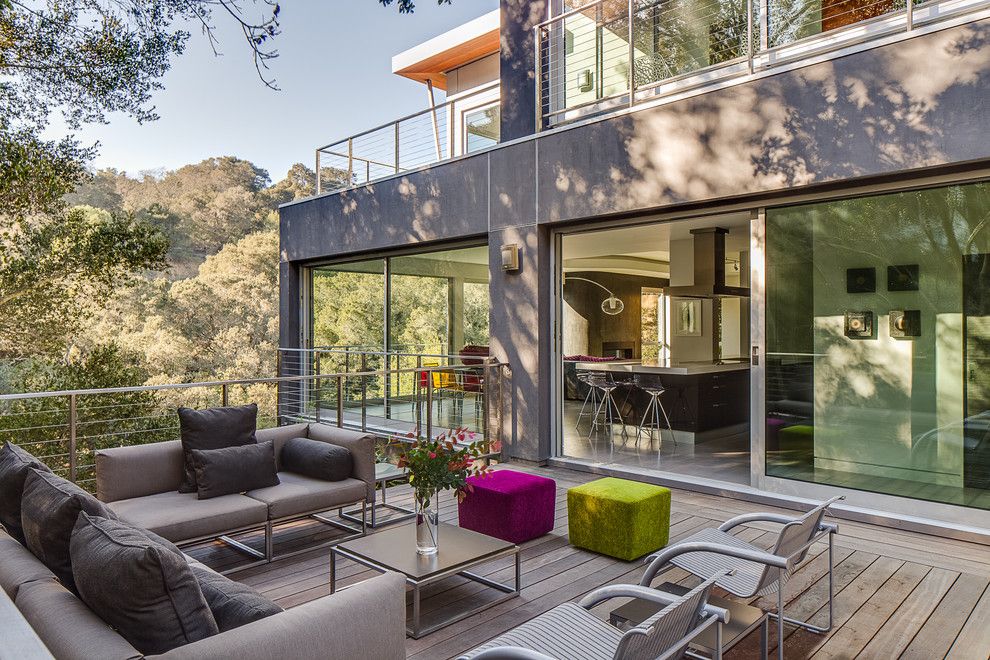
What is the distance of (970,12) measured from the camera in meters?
3.89

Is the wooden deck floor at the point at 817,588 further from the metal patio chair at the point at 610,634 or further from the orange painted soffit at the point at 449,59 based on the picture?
the orange painted soffit at the point at 449,59

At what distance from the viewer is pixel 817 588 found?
3.32 meters

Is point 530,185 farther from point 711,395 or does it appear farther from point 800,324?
point 711,395

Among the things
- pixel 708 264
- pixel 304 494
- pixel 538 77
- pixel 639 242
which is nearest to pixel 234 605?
pixel 304 494

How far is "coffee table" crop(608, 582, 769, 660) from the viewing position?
247 cm

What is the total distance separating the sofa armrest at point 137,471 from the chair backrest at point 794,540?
3.20m

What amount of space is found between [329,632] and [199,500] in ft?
7.41

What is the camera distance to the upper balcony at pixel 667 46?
4.49m

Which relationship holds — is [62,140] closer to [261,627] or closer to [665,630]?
[261,627]

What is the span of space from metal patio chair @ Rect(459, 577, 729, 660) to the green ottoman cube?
1.65 m

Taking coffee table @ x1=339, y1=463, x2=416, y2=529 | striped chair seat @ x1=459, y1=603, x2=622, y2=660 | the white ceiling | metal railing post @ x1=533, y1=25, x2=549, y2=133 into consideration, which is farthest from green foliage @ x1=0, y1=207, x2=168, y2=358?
striped chair seat @ x1=459, y1=603, x2=622, y2=660

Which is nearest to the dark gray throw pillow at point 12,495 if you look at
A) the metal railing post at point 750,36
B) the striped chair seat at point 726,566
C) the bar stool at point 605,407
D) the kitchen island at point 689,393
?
the striped chair seat at point 726,566

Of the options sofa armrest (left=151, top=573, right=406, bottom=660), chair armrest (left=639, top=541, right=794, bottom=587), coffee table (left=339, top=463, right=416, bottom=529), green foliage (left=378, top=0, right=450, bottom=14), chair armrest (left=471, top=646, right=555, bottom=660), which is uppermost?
green foliage (left=378, top=0, right=450, bottom=14)

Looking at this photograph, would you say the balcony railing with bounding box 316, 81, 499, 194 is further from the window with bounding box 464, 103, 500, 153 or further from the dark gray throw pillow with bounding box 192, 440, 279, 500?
the dark gray throw pillow with bounding box 192, 440, 279, 500
